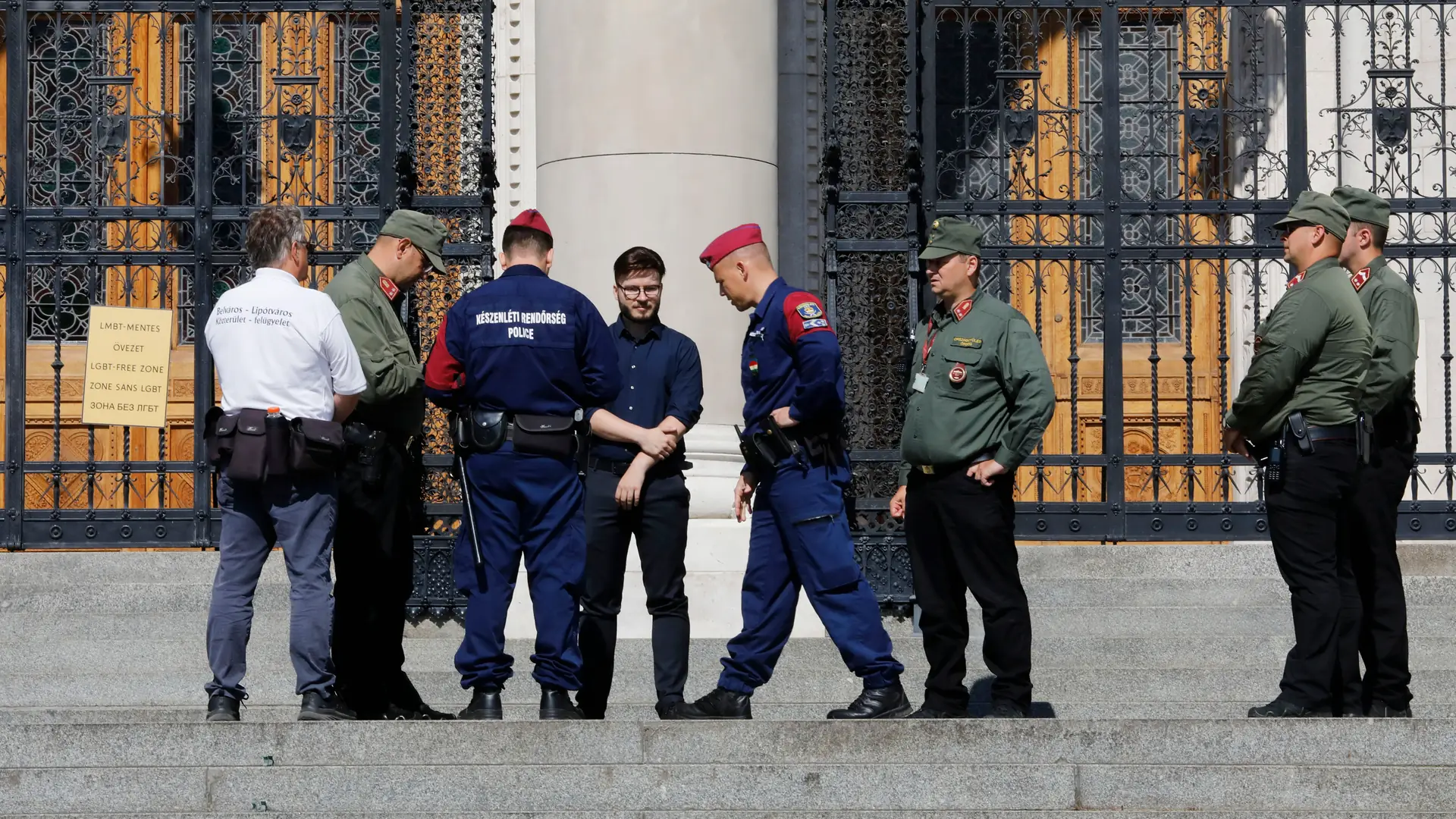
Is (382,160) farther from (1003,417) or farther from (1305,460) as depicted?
(1305,460)

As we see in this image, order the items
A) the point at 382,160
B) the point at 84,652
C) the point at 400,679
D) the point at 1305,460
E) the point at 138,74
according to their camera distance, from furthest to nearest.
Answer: the point at 138,74 → the point at 382,160 → the point at 84,652 → the point at 400,679 → the point at 1305,460

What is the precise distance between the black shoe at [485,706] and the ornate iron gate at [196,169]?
353 centimetres

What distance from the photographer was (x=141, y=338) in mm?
11414

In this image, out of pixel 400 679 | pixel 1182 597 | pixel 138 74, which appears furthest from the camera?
pixel 138 74

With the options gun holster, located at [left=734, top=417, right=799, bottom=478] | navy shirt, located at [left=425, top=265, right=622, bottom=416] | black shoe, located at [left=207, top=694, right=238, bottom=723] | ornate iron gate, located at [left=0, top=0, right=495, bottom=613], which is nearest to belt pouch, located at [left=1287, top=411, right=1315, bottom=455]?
gun holster, located at [left=734, top=417, right=799, bottom=478]

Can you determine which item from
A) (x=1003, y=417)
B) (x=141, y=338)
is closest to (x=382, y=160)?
(x=141, y=338)

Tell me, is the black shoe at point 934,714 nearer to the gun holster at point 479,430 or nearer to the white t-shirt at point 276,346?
the gun holster at point 479,430

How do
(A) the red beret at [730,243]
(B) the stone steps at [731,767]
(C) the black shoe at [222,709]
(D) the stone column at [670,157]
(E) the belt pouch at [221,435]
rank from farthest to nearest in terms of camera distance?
(D) the stone column at [670,157] < (A) the red beret at [730,243] < (E) the belt pouch at [221,435] < (C) the black shoe at [222,709] < (B) the stone steps at [731,767]

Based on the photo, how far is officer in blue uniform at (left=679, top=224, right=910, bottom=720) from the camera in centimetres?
722

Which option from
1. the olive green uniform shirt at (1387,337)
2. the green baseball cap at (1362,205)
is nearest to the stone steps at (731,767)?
the olive green uniform shirt at (1387,337)

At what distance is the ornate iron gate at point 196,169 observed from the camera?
11.3m

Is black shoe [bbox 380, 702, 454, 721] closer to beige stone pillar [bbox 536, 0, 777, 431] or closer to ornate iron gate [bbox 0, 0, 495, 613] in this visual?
ornate iron gate [bbox 0, 0, 495, 613]

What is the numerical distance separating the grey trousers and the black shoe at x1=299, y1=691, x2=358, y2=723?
24 millimetres

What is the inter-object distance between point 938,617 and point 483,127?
5.15 meters
